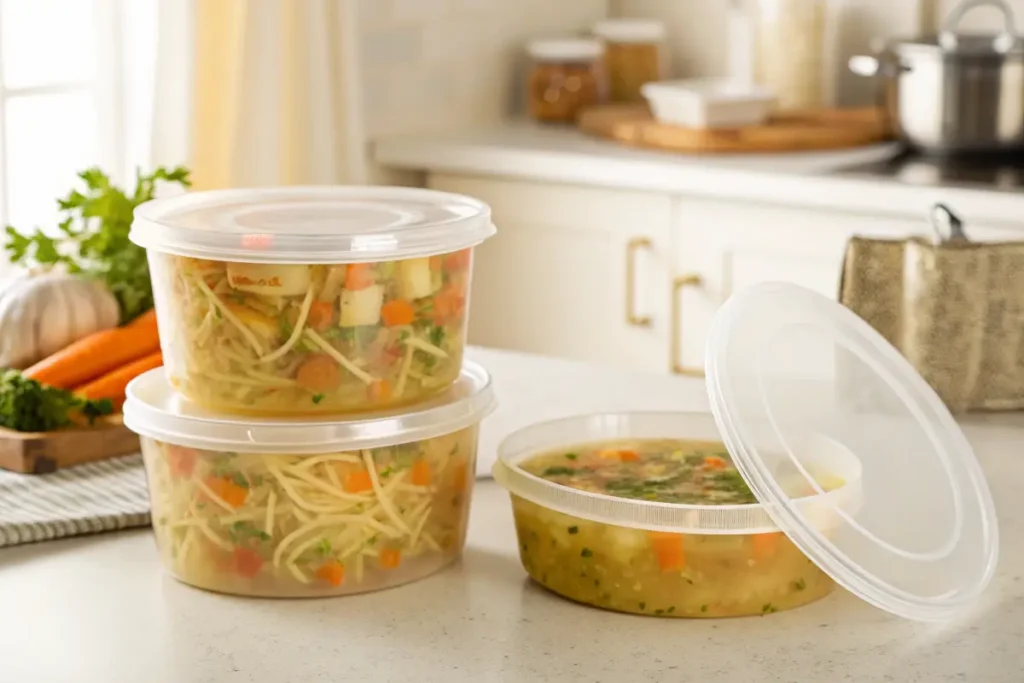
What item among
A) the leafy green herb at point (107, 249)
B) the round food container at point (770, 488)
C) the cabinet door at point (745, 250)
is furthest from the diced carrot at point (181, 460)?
the cabinet door at point (745, 250)

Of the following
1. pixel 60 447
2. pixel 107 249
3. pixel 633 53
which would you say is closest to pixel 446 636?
pixel 60 447

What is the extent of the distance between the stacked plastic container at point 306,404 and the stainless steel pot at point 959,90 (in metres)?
1.92

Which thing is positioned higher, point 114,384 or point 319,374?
point 319,374

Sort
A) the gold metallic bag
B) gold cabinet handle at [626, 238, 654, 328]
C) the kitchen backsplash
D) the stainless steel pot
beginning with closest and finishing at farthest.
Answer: the gold metallic bag → the stainless steel pot → gold cabinet handle at [626, 238, 654, 328] → the kitchen backsplash

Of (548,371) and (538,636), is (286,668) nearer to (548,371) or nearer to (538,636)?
(538,636)

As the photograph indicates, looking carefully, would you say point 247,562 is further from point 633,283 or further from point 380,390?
point 633,283

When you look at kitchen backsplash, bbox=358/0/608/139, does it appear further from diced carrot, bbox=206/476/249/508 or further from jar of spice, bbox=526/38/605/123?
diced carrot, bbox=206/476/249/508

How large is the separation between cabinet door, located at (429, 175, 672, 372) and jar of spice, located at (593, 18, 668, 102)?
616 mm

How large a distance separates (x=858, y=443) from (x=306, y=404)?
1.46ft

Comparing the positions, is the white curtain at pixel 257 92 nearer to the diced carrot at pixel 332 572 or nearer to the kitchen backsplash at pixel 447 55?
the kitchen backsplash at pixel 447 55

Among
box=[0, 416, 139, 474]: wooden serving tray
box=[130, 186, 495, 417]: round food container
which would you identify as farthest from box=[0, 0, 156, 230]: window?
box=[130, 186, 495, 417]: round food container

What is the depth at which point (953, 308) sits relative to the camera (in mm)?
1576

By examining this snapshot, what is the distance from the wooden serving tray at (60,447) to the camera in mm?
1439

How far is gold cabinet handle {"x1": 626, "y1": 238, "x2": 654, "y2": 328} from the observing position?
9.80 ft
